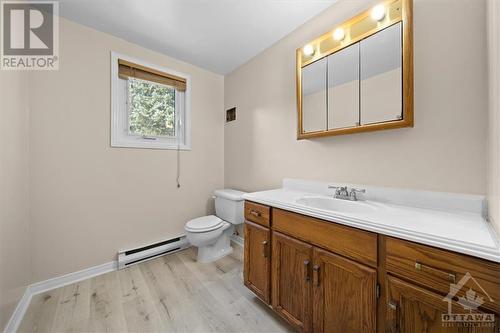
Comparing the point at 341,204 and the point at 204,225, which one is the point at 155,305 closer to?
the point at 204,225

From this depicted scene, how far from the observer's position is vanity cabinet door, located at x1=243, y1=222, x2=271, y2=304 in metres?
1.31

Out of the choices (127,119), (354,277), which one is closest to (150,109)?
(127,119)

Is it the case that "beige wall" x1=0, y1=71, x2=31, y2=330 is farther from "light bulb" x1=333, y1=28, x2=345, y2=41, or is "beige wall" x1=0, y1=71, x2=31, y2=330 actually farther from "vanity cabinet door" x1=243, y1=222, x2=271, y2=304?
"light bulb" x1=333, y1=28, x2=345, y2=41

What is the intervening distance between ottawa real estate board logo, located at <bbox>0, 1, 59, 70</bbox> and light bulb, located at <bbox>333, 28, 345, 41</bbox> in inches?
85.9

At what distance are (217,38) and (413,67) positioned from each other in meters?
1.69

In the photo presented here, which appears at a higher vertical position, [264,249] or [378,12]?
[378,12]

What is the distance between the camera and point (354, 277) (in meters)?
0.88

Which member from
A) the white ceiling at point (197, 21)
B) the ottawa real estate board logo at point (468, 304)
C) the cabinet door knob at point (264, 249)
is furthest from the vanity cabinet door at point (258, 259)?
the white ceiling at point (197, 21)

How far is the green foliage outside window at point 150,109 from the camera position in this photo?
81.1 inches

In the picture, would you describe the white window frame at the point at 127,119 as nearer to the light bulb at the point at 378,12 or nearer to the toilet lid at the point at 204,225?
the toilet lid at the point at 204,225

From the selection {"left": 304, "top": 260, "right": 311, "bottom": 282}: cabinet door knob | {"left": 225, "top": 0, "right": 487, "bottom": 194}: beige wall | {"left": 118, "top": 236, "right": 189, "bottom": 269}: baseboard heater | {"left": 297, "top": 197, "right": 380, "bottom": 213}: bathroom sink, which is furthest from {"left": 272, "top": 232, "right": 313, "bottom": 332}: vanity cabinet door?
{"left": 118, "top": 236, "right": 189, "bottom": 269}: baseboard heater

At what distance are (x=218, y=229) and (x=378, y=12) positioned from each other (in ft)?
7.25

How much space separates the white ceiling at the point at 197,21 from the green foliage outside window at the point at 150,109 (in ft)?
1.40

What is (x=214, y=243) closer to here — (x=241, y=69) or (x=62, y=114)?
(x=62, y=114)
